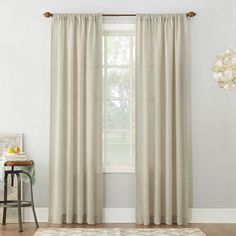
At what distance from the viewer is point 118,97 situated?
6.55 metres

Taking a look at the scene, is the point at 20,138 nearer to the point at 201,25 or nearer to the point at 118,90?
the point at 118,90

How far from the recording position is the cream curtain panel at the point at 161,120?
6.24m

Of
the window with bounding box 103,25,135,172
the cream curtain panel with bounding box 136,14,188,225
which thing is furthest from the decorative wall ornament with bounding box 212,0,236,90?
the window with bounding box 103,25,135,172

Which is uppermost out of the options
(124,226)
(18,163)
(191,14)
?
(191,14)

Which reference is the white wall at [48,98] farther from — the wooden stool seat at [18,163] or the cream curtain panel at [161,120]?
the wooden stool seat at [18,163]

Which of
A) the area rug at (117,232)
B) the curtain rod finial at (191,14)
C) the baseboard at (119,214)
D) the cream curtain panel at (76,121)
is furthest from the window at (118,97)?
the area rug at (117,232)

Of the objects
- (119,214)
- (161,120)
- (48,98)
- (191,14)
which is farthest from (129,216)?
(191,14)

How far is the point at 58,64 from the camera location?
6324mm

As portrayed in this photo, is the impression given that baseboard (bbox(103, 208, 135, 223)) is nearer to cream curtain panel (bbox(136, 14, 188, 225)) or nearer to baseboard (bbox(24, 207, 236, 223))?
baseboard (bbox(24, 207, 236, 223))

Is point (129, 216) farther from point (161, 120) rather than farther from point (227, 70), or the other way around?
point (227, 70)

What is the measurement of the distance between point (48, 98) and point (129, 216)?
181cm

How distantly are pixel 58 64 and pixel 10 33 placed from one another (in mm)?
751

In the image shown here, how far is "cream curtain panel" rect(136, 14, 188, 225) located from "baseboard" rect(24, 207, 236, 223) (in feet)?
0.47

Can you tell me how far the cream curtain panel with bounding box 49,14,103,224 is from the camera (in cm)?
625
